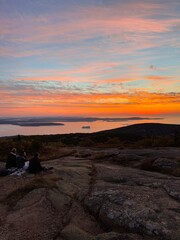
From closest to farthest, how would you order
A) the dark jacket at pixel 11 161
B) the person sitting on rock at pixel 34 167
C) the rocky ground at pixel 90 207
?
the rocky ground at pixel 90 207, the person sitting on rock at pixel 34 167, the dark jacket at pixel 11 161

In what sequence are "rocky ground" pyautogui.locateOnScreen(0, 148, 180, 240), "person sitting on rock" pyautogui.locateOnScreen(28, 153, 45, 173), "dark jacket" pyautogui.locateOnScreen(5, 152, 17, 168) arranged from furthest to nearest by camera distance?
"dark jacket" pyautogui.locateOnScreen(5, 152, 17, 168)
"person sitting on rock" pyautogui.locateOnScreen(28, 153, 45, 173)
"rocky ground" pyautogui.locateOnScreen(0, 148, 180, 240)

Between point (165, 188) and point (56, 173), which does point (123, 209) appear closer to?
point (165, 188)

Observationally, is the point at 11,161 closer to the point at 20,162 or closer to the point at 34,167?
the point at 20,162

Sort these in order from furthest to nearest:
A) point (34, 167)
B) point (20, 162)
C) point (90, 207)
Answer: point (20, 162)
point (34, 167)
point (90, 207)

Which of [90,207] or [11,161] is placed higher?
[11,161]

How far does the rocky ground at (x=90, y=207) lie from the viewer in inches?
Answer: 428

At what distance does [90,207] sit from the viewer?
44.2 ft

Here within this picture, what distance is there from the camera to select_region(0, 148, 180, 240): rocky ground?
10875 millimetres

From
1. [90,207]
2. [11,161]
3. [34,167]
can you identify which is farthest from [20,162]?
[90,207]

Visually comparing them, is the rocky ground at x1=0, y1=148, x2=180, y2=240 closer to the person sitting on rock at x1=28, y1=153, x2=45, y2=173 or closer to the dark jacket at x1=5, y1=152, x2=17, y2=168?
the person sitting on rock at x1=28, y1=153, x2=45, y2=173

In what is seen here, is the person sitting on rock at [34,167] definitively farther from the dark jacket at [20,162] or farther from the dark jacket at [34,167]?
the dark jacket at [20,162]

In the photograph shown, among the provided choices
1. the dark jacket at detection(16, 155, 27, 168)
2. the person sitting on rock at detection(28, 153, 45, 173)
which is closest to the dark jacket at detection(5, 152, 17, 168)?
the dark jacket at detection(16, 155, 27, 168)

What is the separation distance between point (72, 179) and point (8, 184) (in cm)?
373

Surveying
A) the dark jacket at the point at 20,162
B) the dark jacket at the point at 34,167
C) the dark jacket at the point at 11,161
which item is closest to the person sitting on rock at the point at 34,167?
the dark jacket at the point at 34,167
